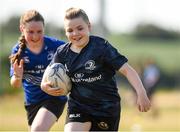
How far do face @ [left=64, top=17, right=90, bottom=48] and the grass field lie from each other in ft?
34.1

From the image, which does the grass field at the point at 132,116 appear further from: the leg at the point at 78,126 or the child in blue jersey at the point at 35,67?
the leg at the point at 78,126

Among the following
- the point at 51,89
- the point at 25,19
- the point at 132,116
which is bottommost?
the point at 132,116

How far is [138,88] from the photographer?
945 cm

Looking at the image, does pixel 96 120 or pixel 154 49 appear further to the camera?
pixel 154 49

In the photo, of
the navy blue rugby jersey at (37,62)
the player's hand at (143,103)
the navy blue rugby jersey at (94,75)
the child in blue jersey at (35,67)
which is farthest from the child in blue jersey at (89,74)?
the navy blue rugby jersey at (37,62)

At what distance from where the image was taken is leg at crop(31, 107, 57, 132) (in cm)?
1087

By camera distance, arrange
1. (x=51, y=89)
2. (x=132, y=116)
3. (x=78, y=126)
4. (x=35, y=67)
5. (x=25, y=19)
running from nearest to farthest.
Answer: (x=78, y=126), (x=51, y=89), (x=25, y=19), (x=35, y=67), (x=132, y=116)

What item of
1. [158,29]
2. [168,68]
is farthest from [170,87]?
[158,29]

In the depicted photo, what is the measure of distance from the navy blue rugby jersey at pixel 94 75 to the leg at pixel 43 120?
1.16 metres

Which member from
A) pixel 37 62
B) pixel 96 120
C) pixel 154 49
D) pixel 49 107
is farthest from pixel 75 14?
pixel 154 49

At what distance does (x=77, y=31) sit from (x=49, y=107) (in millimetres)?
1878

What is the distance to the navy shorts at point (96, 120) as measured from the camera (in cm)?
975

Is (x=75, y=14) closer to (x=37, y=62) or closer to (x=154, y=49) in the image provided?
(x=37, y=62)

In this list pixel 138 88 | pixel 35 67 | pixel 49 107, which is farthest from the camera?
pixel 35 67
